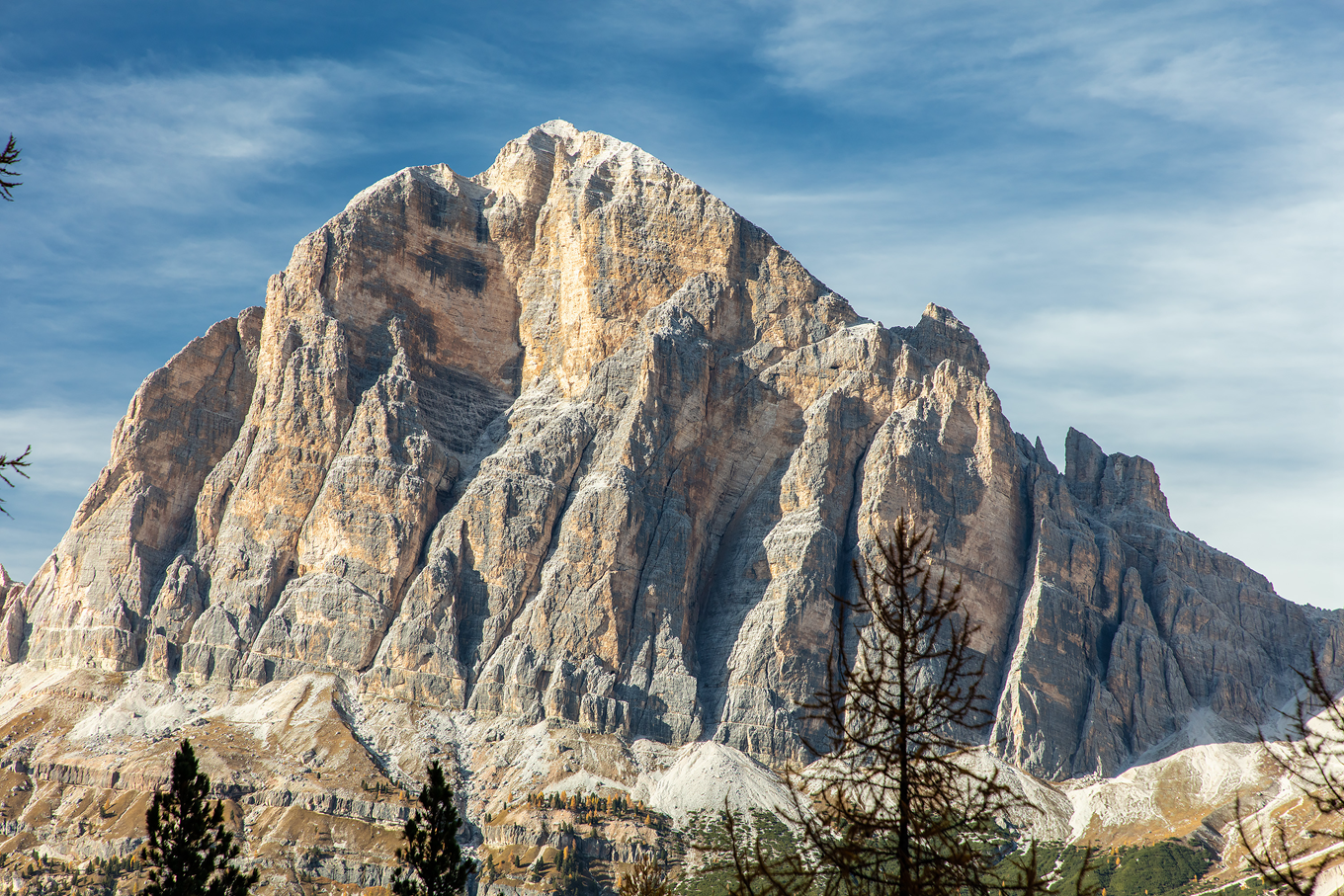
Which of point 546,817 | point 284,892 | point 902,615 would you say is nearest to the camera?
point 902,615

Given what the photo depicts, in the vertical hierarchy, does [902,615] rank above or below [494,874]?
above

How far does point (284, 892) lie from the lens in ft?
582

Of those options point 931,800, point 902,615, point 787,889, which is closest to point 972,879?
point 931,800

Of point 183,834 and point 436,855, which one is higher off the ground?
point 183,834

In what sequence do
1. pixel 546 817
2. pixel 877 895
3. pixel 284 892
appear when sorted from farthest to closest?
pixel 546 817
pixel 284 892
pixel 877 895

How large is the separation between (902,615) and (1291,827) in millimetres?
189320

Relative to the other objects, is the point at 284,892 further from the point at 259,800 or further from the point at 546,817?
the point at 546,817

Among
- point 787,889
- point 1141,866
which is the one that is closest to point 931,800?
point 787,889

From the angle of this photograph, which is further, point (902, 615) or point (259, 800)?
point (259, 800)

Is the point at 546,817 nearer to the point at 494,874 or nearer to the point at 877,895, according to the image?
the point at 494,874

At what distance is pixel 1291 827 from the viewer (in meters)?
184

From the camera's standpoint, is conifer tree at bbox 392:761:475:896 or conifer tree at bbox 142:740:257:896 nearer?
conifer tree at bbox 142:740:257:896

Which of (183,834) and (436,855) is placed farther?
(436,855)

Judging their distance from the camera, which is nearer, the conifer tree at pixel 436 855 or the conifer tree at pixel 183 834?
the conifer tree at pixel 183 834
